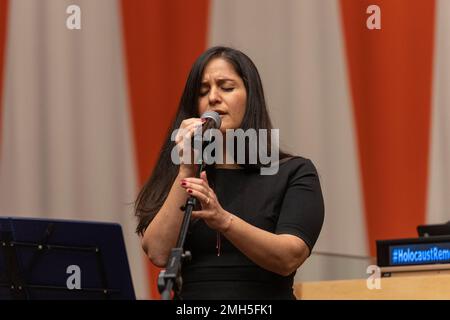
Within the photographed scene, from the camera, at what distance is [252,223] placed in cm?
193

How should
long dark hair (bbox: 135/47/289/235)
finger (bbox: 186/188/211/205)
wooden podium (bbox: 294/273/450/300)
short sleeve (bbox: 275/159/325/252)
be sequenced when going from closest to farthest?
finger (bbox: 186/188/211/205), short sleeve (bbox: 275/159/325/252), long dark hair (bbox: 135/47/289/235), wooden podium (bbox: 294/273/450/300)

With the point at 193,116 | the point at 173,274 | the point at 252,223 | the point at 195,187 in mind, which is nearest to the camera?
the point at 173,274

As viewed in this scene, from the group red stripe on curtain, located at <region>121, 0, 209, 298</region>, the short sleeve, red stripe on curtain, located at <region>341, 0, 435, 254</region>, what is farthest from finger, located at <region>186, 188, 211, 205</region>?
red stripe on curtain, located at <region>341, 0, 435, 254</region>

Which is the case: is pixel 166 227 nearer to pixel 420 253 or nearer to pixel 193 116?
pixel 193 116

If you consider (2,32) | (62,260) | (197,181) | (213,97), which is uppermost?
(2,32)

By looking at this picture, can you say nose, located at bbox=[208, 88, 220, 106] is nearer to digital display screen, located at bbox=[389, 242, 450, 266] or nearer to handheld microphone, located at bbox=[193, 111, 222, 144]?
handheld microphone, located at bbox=[193, 111, 222, 144]

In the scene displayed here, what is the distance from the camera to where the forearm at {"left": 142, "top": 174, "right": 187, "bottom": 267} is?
1.93m

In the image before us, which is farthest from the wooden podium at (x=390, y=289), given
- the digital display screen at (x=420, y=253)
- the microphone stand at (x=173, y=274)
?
the microphone stand at (x=173, y=274)

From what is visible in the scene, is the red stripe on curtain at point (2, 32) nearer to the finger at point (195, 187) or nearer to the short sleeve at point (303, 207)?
the short sleeve at point (303, 207)

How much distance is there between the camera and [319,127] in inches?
141

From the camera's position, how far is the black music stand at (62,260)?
1.91m

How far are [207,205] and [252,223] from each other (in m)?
0.22

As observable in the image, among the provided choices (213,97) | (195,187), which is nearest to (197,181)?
(195,187)

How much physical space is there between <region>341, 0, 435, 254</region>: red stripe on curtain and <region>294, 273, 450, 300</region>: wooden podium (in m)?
1.02
